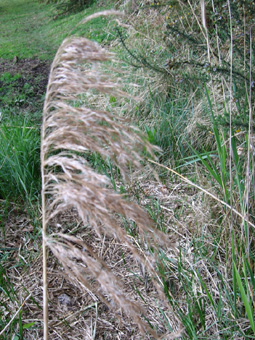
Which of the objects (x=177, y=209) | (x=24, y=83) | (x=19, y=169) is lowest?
(x=177, y=209)

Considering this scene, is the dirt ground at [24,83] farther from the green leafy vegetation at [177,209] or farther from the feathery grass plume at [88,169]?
the feathery grass plume at [88,169]

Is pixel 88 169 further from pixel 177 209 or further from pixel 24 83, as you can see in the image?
pixel 24 83

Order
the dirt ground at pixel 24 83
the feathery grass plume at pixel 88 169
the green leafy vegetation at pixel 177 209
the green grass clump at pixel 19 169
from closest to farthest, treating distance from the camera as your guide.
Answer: the feathery grass plume at pixel 88 169
the green leafy vegetation at pixel 177 209
the green grass clump at pixel 19 169
the dirt ground at pixel 24 83

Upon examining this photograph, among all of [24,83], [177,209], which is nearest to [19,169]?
[177,209]

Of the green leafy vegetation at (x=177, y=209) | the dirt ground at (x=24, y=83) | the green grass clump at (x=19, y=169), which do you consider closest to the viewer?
the green leafy vegetation at (x=177, y=209)

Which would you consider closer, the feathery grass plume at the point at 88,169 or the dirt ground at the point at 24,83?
the feathery grass plume at the point at 88,169

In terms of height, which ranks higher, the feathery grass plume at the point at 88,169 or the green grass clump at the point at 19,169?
the feathery grass plume at the point at 88,169

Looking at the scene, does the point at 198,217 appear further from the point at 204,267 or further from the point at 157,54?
the point at 157,54

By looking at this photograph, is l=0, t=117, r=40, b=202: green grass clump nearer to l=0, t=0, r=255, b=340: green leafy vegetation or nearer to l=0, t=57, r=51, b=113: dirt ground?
l=0, t=0, r=255, b=340: green leafy vegetation

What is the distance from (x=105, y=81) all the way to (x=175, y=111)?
206cm

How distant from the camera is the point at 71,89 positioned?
98 centimetres

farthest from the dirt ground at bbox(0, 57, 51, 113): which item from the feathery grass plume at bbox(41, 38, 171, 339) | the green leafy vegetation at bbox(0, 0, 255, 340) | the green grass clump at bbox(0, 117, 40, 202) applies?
the feathery grass plume at bbox(41, 38, 171, 339)

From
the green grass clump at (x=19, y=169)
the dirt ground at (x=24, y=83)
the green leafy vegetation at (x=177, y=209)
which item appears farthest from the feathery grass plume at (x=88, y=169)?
the dirt ground at (x=24, y=83)

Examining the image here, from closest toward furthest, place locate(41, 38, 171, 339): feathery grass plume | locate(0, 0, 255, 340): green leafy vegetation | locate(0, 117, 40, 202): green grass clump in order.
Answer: locate(41, 38, 171, 339): feathery grass plume → locate(0, 0, 255, 340): green leafy vegetation → locate(0, 117, 40, 202): green grass clump
